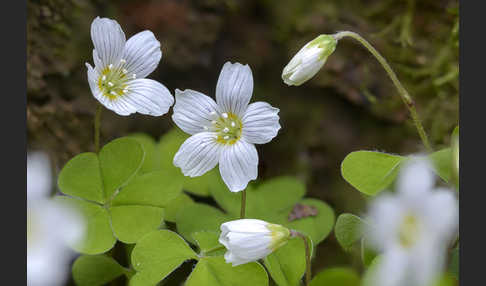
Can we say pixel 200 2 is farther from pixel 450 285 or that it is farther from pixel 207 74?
pixel 450 285

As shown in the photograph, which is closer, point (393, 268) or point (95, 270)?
point (393, 268)

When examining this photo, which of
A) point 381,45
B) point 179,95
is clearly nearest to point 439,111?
point 381,45

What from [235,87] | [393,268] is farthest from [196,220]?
[393,268]

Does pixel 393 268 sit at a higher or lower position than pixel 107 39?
lower

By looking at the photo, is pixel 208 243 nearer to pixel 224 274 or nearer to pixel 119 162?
pixel 224 274

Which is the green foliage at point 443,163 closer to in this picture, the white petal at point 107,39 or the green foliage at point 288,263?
the green foliage at point 288,263

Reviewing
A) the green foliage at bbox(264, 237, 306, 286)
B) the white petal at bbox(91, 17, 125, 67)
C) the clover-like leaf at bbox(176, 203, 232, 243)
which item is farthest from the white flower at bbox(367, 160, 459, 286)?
the white petal at bbox(91, 17, 125, 67)

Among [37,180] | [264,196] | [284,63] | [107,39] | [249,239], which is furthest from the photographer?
[284,63]

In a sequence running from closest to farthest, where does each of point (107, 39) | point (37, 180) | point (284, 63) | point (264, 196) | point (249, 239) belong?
point (249, 239), point (37, 180), point (107, 39), point (264, 196), point (284, 63)
